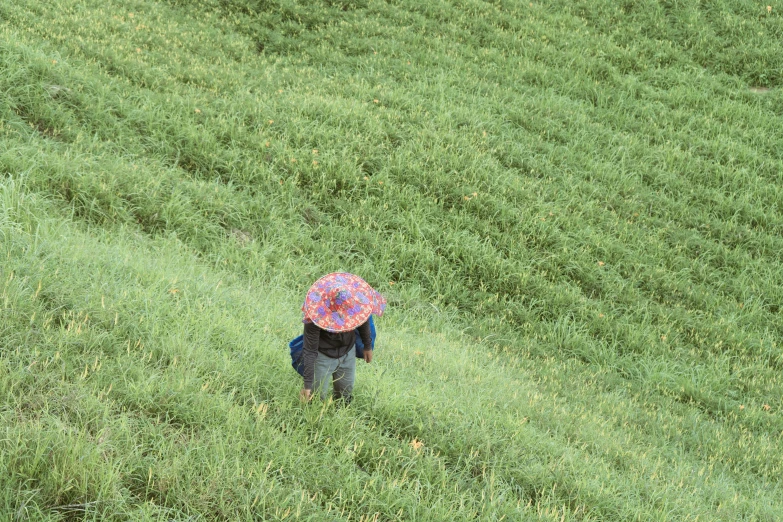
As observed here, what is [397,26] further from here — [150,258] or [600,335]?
[150,258]

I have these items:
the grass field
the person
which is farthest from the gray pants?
the grass field

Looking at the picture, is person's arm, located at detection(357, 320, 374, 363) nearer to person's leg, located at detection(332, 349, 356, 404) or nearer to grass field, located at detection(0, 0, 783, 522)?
person's leg, located at detection(332, 349, 356, 404)

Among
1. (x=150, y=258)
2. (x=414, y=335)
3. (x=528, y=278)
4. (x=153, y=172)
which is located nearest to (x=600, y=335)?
(x=528, y=278)

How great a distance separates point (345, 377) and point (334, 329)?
1.70 ft

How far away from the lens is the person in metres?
4.09

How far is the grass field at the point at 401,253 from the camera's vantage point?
3.56 metres

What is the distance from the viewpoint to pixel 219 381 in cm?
404

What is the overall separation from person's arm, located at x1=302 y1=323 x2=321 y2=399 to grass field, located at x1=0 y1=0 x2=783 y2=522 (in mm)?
144

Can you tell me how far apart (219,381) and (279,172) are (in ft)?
18.0

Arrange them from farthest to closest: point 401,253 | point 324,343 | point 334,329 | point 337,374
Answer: point 401,253
point 337,374
point 324,343
point 334,329

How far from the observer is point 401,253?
8.56 meters

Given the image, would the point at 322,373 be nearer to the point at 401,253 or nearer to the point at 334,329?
the point at 334,329

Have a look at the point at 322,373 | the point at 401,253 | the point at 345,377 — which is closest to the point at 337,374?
the point at 345,377

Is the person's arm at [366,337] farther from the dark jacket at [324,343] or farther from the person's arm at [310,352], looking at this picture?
the person's arm at [310,352]
